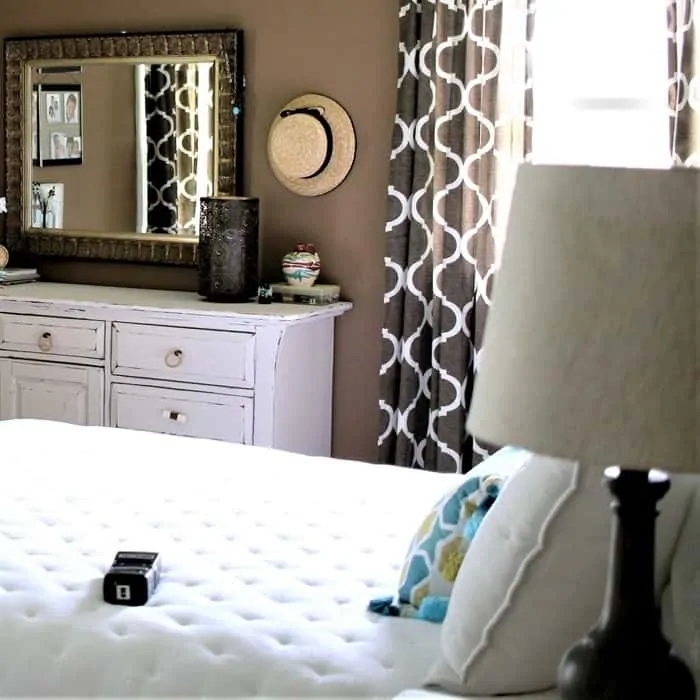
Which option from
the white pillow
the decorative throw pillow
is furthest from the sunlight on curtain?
the white pillow

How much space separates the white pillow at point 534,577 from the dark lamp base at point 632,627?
0.98ft

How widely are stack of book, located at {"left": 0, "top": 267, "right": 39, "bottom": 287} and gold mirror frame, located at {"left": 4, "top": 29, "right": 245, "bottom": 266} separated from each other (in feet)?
0.36

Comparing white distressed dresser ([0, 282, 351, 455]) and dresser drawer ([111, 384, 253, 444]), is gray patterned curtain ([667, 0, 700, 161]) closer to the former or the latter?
white distressed dresser ([0, 282, 351, 455])

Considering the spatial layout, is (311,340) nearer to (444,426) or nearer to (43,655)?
Answer: (444,426)

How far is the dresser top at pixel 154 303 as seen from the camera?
3.69 metres

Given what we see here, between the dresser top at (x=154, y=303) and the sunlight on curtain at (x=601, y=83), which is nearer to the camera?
the sunlight on curtain at (x=601, y=83)

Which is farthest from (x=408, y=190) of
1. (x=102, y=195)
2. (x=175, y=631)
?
(x=175, y=631)

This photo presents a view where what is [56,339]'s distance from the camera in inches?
156

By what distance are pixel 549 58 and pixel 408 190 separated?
25.4 inches

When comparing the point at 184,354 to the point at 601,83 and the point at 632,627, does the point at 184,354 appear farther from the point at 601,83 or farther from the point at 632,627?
the point at 632,627

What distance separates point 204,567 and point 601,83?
2.37 metres

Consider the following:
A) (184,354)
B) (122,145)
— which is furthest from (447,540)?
(122,145)

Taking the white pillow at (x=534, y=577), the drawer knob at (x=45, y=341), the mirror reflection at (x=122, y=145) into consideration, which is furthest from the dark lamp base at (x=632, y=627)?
the mirror reflection at (x=122, y=145)

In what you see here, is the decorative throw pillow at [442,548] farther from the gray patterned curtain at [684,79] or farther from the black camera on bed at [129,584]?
the gray patterned curtain at [684,79]
